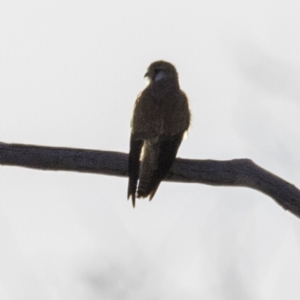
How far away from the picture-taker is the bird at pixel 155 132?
6.25 meters

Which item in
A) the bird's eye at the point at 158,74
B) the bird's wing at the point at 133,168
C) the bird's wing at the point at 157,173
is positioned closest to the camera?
the bird's wing at the point at 133,168

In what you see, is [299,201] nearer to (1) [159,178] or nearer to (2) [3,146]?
(1) [159,178]

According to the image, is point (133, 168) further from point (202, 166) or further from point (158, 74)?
point (158, 74)

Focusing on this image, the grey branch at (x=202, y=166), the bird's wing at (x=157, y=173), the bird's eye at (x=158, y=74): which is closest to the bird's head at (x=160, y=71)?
the bird's eye at (x=158, y=74)

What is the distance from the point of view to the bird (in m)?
6.25

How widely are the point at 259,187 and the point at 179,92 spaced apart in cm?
192

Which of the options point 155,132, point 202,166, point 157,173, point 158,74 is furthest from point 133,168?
point 158,74

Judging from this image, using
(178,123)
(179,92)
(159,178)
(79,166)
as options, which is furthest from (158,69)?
(79,166)

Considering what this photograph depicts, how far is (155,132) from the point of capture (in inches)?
266

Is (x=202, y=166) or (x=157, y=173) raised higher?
(x=202, y=166)

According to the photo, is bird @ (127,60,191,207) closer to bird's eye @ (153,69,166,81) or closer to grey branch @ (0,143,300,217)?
bird's eye @ (153,69,166,81)

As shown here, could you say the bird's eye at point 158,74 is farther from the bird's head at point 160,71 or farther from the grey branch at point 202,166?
the grey branch at point 202,166

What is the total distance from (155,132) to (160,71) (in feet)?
5.12

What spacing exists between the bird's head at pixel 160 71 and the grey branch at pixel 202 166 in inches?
91.3
